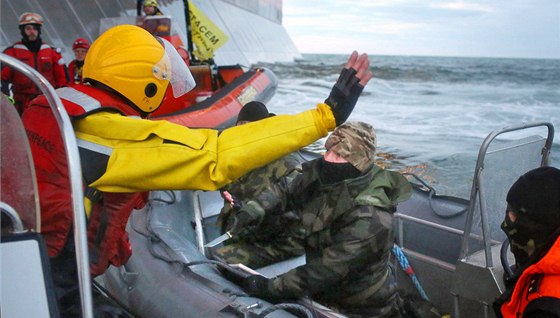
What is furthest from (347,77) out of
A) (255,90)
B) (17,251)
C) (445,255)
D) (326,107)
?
(255,90)

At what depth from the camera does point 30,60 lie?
600 centimetres

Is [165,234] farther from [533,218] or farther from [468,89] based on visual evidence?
[468,89]

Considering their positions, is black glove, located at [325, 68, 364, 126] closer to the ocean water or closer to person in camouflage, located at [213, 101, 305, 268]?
person in camouflage, located at [213, 101, 305, 268]

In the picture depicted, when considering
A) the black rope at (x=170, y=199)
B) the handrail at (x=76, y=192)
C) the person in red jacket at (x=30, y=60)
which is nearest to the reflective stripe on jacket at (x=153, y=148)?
the handrail at (x=76, y=192)

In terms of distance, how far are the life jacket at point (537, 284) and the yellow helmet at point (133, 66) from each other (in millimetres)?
1122

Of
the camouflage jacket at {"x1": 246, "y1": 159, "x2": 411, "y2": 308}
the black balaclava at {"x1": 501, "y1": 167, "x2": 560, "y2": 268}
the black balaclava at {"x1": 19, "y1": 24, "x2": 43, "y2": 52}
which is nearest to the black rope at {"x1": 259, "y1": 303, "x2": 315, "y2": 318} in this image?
the camouflage jacket at {"x1": 246, "y1": 159, "x2": 411, "y2": 308}

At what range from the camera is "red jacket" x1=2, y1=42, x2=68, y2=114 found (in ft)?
18.7

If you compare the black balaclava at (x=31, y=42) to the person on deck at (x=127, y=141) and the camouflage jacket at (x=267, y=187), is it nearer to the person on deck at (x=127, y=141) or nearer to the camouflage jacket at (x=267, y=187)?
the camouflage jacket at (x=267, y=187)

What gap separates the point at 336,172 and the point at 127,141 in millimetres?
890

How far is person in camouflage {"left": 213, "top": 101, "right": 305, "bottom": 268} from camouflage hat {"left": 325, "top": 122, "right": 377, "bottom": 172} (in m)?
0.88

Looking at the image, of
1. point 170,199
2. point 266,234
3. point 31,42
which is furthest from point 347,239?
point 31,42

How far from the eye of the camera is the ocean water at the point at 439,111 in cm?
1049

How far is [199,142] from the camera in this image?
55.0 inches

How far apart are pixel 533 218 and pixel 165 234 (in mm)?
1877
